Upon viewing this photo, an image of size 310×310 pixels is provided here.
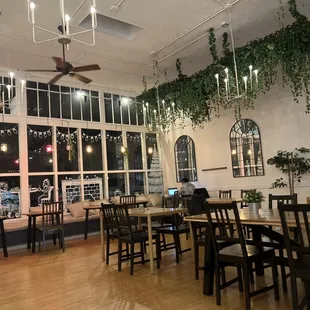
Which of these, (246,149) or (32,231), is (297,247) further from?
(246,149)

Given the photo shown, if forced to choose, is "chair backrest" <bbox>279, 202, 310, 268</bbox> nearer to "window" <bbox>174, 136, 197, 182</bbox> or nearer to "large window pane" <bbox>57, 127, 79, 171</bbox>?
"large window pane" <bbox>57, 127, 79, 171</bbox>

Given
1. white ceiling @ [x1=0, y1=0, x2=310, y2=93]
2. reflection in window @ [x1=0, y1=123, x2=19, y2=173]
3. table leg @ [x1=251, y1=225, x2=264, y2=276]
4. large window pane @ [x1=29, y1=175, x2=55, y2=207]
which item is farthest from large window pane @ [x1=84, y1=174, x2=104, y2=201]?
table leg @ [x1=251, y1=225, x2=264, y2=276]

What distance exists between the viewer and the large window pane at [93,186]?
9.13 meters

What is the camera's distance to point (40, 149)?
840 centimetres

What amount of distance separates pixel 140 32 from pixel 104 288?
4832 mm

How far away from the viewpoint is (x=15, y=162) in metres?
7.92

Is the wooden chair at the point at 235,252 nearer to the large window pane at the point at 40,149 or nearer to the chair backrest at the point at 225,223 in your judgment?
the chair backrest at the point at 225,223

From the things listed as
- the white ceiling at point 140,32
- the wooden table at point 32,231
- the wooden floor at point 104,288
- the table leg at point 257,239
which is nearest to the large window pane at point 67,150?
the white ceiling at point 140,32

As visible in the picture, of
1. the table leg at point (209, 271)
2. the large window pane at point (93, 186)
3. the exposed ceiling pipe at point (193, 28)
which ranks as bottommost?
the table leg at point (209, 271)

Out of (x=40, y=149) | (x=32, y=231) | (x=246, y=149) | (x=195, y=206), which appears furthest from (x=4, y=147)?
(x=246, y=149)

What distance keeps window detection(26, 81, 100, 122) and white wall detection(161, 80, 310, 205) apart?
3.07 m

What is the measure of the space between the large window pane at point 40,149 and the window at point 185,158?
416 cm

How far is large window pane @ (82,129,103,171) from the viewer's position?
30.4ft

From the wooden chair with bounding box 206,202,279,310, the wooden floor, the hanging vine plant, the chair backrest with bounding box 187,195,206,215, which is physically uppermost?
the hanging vine plant
